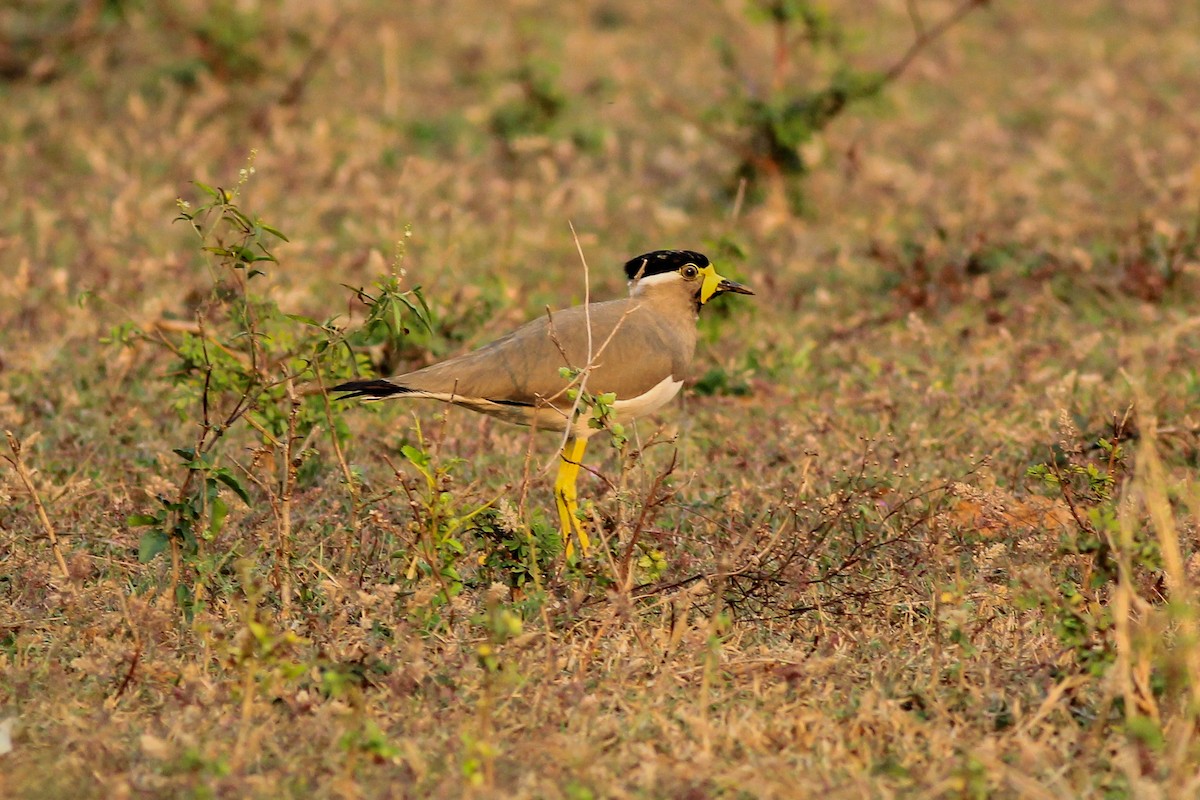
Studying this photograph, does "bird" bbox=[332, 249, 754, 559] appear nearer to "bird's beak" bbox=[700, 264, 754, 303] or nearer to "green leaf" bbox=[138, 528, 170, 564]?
"bird's beak" bbox=[700, 264, 754, 303]

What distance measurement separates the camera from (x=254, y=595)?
4.07 m

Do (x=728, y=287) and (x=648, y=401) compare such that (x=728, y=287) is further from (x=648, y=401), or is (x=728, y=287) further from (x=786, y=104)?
(x=786, y=104)

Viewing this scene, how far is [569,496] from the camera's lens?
18.3ft

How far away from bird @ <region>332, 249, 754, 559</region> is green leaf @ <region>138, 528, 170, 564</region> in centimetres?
70

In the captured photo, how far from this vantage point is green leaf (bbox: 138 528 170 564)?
4.62 m

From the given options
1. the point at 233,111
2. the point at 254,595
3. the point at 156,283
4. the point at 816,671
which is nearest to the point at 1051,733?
the point at 816,671

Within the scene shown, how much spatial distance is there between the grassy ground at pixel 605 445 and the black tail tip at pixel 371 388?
0.30 metres

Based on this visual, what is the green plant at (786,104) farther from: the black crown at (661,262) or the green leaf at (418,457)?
the green leaf at (418,457)

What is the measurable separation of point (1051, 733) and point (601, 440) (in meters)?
2.86

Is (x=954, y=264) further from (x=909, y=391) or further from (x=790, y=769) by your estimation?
(x=790, y=769)

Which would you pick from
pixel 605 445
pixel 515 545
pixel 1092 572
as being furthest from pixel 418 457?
pixel 605 445

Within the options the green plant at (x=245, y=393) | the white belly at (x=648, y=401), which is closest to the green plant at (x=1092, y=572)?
the white belly at (x=648, y=401)

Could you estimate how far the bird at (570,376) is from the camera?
5344 mm

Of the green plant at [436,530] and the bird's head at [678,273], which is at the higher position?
the bird's head at [678,273]
